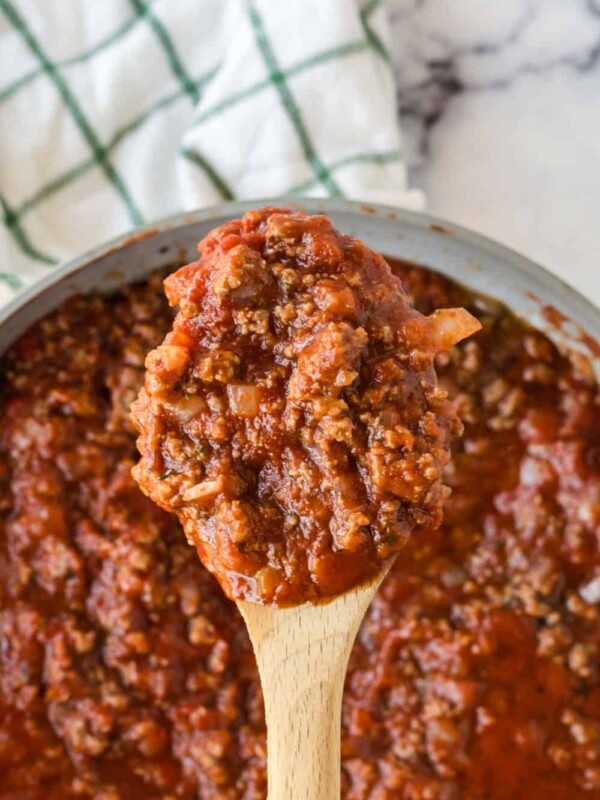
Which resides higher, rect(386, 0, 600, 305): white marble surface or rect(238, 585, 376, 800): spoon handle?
rect(386, 0, 600, 305): white marble surface

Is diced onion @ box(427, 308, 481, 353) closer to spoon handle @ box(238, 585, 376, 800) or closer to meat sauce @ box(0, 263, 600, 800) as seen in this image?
spoon handle @ box(238, 585, 376, 800)

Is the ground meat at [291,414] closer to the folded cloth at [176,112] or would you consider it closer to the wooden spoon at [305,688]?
the wooden spoon at [305,688]

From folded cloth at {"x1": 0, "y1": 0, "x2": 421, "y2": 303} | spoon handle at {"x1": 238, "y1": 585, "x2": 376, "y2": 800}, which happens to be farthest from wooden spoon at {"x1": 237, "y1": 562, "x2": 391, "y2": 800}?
folded cloth at {"x1": 0, "y1": 0, "x2": 421, "y2": 303}

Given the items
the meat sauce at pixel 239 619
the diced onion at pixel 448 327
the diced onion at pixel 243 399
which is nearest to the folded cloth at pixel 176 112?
the meat sauce at pixel 239 619

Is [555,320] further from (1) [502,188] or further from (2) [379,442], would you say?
(2) [379,442]

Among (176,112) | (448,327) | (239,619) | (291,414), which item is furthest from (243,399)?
(176,112)

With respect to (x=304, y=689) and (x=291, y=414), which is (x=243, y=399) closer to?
(x=291, y=414)
